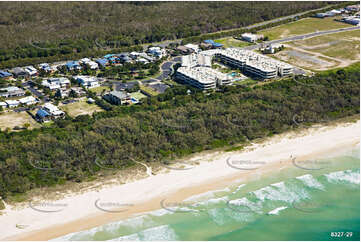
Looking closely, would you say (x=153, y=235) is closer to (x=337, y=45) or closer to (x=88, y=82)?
(x=88, y=82)

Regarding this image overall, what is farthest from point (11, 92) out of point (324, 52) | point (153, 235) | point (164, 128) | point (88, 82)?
point (324, 52)

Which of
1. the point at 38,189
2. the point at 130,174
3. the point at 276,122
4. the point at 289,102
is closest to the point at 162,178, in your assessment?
the point at 130,174

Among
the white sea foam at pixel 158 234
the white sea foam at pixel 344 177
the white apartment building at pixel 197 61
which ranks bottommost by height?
the white sea foam at pixel 158 234

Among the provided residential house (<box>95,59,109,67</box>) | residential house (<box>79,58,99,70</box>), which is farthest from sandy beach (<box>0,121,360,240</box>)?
residential house (<box>95,59,109,67</box>)

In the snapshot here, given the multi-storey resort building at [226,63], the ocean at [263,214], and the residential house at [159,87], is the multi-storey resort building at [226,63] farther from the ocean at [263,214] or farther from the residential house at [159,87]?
the ocean at [263,214]

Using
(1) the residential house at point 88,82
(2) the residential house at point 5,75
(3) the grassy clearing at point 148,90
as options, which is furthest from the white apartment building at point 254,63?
(2) the residential house at point 5,75
